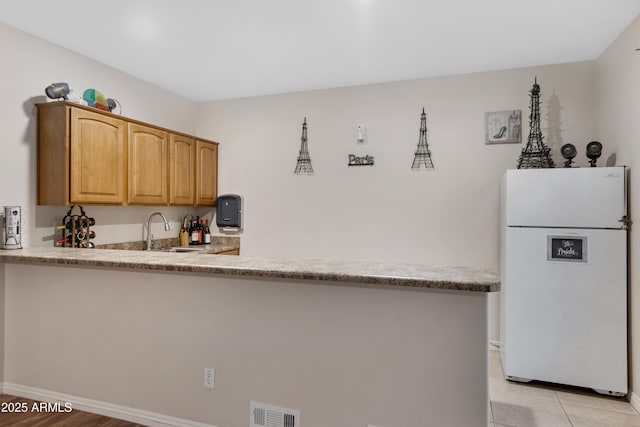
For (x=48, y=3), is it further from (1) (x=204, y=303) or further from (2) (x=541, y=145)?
(2) (x=541, y=145)

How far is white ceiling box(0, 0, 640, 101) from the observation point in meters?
2.49

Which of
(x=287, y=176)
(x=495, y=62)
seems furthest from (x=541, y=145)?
(x=287, y=176)

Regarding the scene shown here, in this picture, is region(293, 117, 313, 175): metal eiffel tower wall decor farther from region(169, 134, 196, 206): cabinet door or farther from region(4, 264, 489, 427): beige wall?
region(4, 264, 489, 427): beige wall

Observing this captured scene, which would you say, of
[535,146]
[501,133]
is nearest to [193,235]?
[501,133]

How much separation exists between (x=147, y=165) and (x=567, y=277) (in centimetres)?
360

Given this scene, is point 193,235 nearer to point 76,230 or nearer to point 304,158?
point 76,230

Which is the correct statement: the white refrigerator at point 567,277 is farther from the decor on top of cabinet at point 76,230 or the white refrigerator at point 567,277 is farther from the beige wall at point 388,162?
the decor on top of cabinet at point 76,230

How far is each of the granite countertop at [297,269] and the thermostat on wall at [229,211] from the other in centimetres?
212

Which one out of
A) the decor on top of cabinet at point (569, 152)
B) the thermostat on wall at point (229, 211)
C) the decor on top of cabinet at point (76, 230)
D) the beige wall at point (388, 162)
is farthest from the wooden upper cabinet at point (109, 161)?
the decor on top of cabinet at point (569, 152)

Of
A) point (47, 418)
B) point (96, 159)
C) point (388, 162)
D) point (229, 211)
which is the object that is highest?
point (388, 162)

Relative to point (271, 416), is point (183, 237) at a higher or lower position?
higher

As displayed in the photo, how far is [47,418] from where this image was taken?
7.25 feet

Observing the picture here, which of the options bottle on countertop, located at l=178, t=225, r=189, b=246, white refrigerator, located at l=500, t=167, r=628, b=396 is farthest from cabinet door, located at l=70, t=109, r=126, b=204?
white refrigerator, located at l=500, t=167, r=628, b=396

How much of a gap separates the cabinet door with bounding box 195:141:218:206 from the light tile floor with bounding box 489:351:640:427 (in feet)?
10.9
